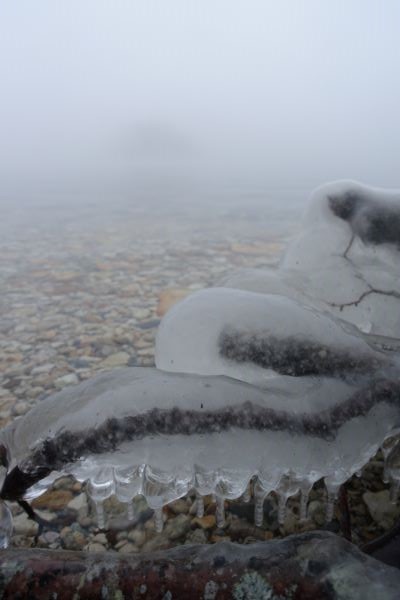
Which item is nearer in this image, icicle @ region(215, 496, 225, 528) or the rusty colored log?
the rusty colored log

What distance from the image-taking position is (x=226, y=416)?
0.71 meters

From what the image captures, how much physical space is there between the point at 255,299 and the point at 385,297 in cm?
43

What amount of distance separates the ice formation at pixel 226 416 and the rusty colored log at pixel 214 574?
8 cm

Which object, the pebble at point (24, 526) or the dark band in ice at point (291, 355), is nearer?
the dark band in ice at point (291, 355)

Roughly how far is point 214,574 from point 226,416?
248 millimetres

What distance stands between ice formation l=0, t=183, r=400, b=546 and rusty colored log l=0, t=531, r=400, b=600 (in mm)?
83

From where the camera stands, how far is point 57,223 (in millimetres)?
5945

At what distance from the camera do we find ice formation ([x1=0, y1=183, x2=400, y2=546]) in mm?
698

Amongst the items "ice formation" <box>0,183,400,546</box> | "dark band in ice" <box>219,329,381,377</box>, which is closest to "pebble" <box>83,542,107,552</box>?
"ice formation" <box>0,183,400,546</box>

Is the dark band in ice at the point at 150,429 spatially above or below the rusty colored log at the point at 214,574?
above

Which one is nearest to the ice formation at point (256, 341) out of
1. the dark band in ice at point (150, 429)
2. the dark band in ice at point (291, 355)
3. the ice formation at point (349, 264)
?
the dark band in ice at point (291, 355)

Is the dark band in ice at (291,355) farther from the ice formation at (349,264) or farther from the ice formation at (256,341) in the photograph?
the ice formation at (349,264)

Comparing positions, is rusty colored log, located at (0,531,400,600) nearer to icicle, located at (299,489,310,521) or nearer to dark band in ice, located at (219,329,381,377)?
icicle, located at (299,489,310,521)

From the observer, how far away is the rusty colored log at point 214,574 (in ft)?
2.30
